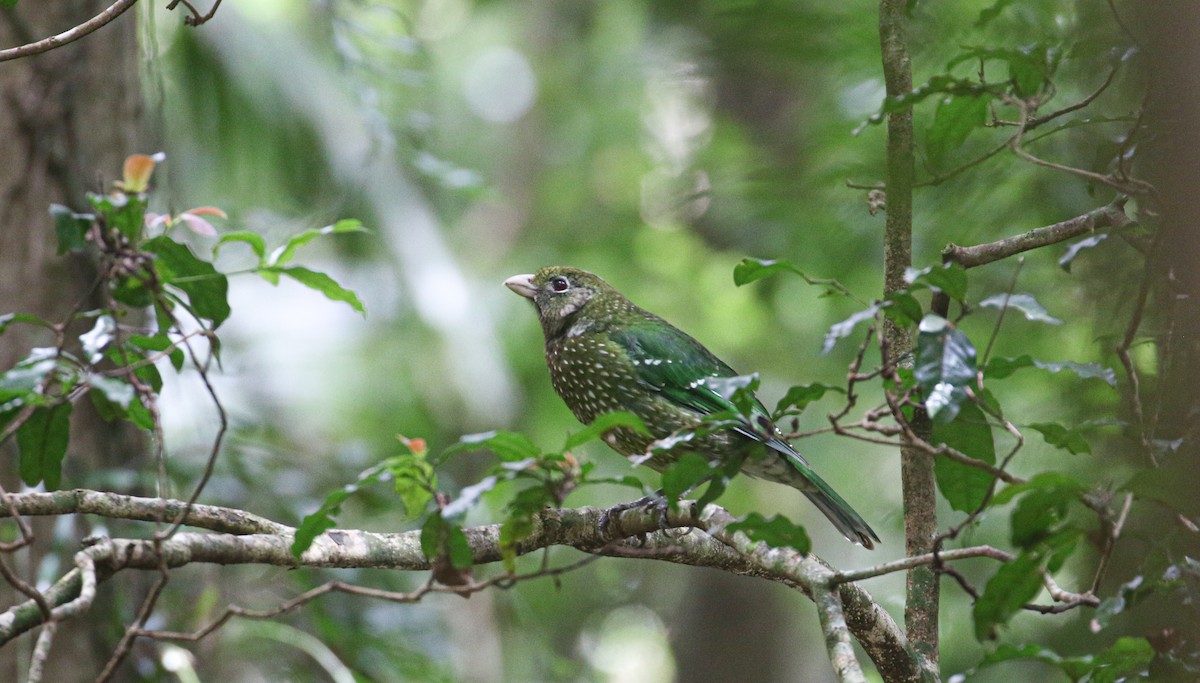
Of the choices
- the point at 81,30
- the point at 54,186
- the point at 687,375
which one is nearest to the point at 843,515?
the point at 687,375

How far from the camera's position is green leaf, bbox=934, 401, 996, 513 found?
183cm

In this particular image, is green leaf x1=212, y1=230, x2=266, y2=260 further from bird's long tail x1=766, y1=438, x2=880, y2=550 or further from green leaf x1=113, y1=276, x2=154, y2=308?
bird's long tail x1=766, y1=438, x2=880, y2=550

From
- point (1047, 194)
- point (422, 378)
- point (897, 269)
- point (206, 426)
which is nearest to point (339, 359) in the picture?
point (422, 378)

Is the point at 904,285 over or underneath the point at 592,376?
underneath

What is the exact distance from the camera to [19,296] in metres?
3.37

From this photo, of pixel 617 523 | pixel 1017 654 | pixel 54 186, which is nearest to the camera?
pixel 1017 654

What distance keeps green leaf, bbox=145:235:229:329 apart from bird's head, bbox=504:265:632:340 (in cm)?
195

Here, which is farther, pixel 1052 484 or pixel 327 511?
pixel 327 511

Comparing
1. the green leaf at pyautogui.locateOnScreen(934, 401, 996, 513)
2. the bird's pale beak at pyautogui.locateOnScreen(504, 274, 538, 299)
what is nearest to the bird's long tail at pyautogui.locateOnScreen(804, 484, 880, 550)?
the green leaf at pyautogui.locateOnScreen(934, 401, 996, 513)

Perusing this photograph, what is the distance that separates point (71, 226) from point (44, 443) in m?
0.39

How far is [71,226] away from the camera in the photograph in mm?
1841

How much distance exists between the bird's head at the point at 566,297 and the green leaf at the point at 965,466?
6.76 feet

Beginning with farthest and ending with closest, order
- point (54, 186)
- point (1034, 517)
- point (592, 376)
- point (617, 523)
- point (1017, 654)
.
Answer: point (592, 376) → point (54, 186) → point (617, 523) → point (1017, 654) → point (1034, 517)

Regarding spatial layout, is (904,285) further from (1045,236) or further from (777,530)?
(777,530)
